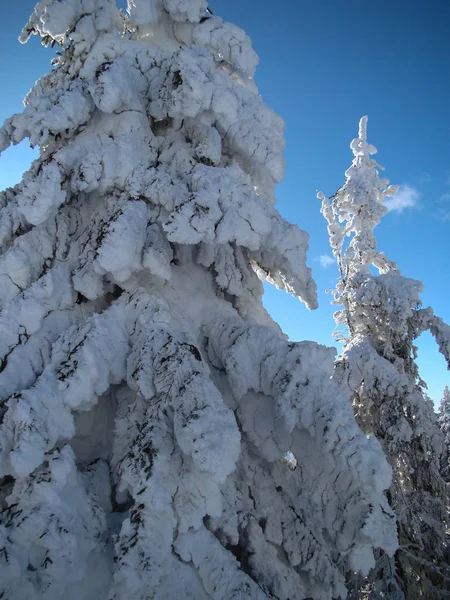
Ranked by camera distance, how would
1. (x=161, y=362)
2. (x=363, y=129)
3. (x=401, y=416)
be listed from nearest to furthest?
(x=161, y=362)
(x=401, y=416)
(x=363, y=129)

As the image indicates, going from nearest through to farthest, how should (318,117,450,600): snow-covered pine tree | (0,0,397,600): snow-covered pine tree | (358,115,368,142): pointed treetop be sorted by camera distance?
(0,0,397,600): snow-covered pine tree < (318,117,450,600): snow-covered pine tree < (358,115,368,142): pointed treetop

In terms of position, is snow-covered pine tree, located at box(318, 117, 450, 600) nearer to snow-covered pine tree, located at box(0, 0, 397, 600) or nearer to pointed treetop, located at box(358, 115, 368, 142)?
snow-covered pine tree, located at box(0, 0, 397, 600)

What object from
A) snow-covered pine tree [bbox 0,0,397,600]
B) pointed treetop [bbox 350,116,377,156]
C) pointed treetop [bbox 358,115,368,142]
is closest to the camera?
snow-covered pine tree [bbox 0,0,397,600]

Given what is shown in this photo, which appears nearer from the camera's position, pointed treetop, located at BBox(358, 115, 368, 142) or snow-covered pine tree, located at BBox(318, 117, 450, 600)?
snow-covered pine tree, located at BBox(318, 117, 450, 600)

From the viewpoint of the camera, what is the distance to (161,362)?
16.6 feet

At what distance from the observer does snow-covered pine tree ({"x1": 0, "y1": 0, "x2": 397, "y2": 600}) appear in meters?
4.15

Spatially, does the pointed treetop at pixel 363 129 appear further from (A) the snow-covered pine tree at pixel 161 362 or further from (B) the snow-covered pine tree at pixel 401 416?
(A) the snow-covered pine tree at pixel 161 362

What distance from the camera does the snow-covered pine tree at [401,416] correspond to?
327 inches

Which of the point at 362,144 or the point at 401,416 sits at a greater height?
the point at 362,144

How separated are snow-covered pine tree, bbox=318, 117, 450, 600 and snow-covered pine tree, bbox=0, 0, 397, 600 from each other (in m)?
3.19

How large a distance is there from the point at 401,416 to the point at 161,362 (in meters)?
6.77

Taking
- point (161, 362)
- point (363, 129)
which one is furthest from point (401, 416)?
point (363, 129)

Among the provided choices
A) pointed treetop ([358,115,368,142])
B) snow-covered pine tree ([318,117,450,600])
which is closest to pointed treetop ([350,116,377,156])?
pointed treetop ([358,115,368,142])

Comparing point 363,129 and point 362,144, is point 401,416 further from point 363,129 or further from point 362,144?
point 363,129
